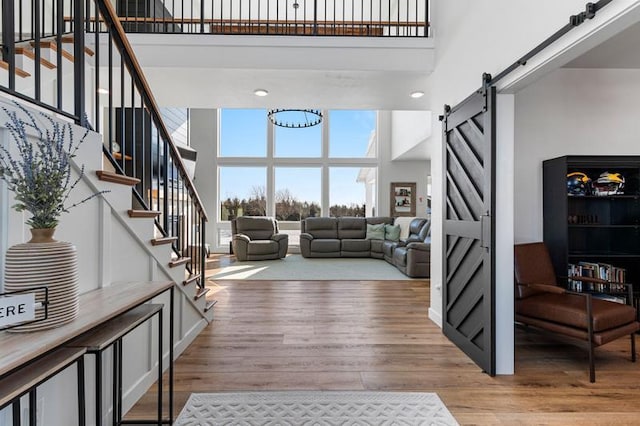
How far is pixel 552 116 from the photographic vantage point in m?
3.63

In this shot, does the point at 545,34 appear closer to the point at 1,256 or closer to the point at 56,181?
the point at 56,181

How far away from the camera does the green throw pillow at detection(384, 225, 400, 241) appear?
829 cm

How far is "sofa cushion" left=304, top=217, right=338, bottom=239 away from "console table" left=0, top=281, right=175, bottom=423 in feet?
22.9

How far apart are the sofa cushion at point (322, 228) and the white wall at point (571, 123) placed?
5408mm

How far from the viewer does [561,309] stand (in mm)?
2619

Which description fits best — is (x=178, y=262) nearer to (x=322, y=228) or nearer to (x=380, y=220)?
(x=322, y=228)

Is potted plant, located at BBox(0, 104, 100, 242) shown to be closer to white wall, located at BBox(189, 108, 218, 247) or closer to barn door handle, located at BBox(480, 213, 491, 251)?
barn door handle, located at BBox(480, 213, 491, 251)

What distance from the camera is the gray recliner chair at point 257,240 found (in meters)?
7.82

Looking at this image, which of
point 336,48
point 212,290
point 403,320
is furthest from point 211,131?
point 403,320

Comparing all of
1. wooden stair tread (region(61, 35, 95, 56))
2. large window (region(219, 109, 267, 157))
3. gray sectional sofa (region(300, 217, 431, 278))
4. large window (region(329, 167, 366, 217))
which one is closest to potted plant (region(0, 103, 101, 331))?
wooden stair tread (region(61, 35, 95, 56))

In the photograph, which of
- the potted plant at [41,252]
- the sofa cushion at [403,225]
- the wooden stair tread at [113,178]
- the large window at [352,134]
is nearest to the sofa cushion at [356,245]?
the sofa cushion at [403,225]

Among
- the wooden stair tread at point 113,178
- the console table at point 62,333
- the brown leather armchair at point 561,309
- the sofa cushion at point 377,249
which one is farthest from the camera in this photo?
the sofa cushion at point 377,249

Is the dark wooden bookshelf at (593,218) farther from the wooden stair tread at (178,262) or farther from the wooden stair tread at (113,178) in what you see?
the wooden stair tread at (113,178)

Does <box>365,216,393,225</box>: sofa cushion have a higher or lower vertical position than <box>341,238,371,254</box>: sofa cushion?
higher
